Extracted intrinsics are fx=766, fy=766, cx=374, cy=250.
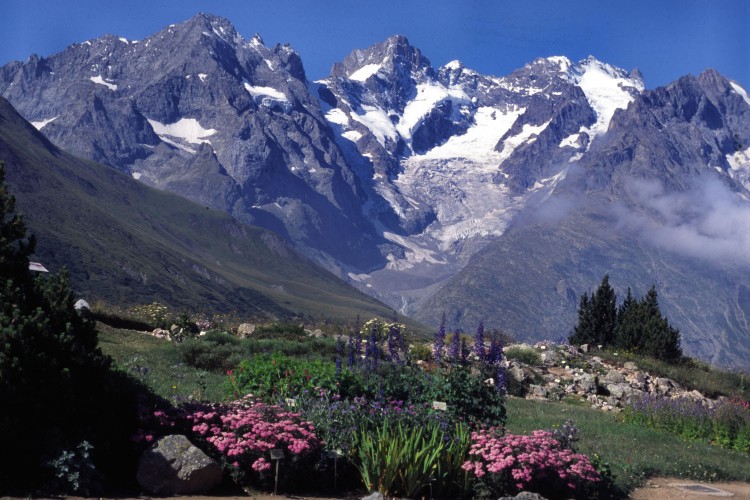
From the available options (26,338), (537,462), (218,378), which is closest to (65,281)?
(26,338)

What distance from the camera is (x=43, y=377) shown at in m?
9.70

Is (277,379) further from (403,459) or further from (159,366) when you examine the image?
(159,366)

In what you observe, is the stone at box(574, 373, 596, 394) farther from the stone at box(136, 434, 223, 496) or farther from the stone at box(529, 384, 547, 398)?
the stone at box(136, 434, 223, 496)

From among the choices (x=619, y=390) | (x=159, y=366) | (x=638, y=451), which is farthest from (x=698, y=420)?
(x=159, y=366)

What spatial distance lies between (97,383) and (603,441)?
10508mm

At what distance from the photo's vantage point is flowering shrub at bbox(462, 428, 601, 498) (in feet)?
36.4

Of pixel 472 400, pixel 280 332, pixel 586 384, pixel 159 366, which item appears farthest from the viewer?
pixel 280 332

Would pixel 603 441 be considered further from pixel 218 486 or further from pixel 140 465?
pixel 140 465

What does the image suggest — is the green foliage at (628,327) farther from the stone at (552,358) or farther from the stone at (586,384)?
the stone at (586,384)

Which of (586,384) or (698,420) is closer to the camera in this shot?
(698,420)

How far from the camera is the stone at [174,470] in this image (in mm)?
10266

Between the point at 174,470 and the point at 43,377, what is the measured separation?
6.93 feet

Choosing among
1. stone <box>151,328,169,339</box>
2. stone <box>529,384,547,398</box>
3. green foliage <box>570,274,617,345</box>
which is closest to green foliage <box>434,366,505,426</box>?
stone <box>529,384,547,398</box>

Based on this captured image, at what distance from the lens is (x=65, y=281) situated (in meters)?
10.9
